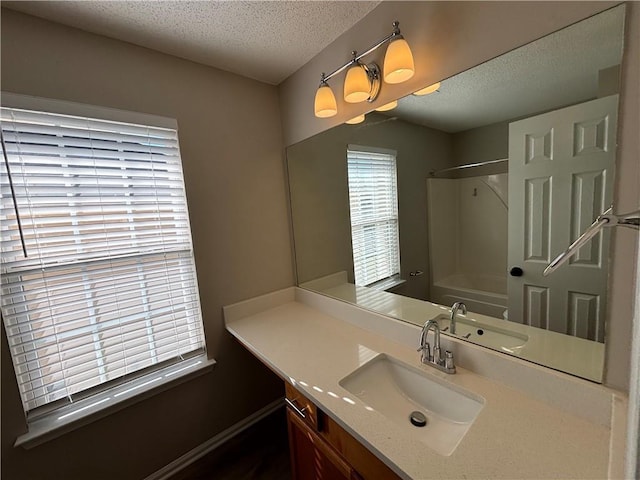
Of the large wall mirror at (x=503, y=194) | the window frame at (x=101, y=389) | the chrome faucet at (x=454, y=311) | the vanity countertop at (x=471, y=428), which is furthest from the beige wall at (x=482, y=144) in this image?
the window frame at (x=101, y=389)

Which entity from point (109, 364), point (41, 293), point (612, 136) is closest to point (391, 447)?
point (612, 136)

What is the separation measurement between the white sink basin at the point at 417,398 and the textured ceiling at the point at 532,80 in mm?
1038

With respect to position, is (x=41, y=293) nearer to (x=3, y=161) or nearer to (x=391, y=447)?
(x=3, y=161)

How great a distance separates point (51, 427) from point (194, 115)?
1.69 metres

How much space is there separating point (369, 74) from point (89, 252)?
1.61m

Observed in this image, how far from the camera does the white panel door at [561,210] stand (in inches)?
30.8

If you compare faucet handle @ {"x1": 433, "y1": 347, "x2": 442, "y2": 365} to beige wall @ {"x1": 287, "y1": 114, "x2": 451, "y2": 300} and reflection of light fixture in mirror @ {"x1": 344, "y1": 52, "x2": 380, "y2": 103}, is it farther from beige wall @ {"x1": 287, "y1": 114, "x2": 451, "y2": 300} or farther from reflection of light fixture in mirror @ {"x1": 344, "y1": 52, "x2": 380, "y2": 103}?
reflection of light fixture in mirror @ {"x1": 344, "y1": 52, "x2": 380, "y2": 103}

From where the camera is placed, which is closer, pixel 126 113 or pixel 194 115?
pixel 126 113

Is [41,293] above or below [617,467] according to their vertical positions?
above

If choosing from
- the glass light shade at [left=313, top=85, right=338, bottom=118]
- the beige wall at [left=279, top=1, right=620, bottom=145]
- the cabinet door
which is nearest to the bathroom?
the beige wall at [left=279, top=1, right=620, bottom=145]

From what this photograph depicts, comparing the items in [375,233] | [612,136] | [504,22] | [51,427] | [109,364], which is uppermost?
[504,22]

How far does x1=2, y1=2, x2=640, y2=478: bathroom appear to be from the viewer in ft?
2.69

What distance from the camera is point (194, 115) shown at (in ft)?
5.10

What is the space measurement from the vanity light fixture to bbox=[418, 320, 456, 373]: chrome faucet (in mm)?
1045
